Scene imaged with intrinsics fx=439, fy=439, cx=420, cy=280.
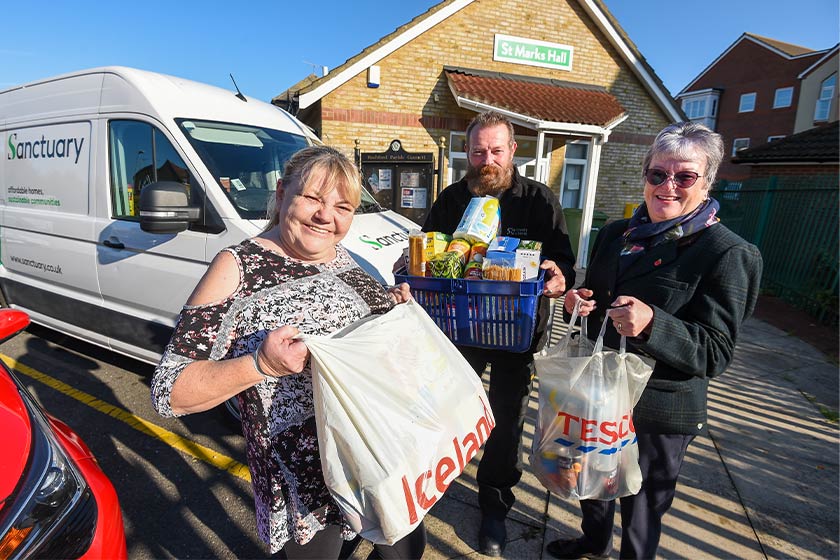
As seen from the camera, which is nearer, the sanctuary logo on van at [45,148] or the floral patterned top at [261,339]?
the floral patterned top at [261,339]

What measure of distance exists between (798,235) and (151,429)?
397 inches

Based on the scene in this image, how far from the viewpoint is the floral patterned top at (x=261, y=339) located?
51.5 inches

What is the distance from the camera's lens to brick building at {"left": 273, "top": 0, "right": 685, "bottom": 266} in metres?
9.02

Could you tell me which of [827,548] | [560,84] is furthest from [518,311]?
[560,84]

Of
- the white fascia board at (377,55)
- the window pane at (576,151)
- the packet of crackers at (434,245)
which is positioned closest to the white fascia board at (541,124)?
the white fascia board at (377,55)

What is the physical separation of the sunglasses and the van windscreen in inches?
91.4

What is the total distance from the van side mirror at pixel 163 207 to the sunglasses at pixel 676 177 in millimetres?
2700

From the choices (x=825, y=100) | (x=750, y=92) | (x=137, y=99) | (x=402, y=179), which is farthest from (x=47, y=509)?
(x=750, y=92)

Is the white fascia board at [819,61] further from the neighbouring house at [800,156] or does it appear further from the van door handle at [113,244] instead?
the van door handle at [113,244]

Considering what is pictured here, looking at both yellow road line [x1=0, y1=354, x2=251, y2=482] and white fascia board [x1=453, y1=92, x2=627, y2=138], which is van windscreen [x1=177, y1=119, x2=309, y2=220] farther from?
white fascia board [x1=453, y1=92, x2=627, y2=138]

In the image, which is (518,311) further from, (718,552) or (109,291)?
(109,291)

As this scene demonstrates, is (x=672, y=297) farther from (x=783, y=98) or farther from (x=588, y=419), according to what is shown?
(x=783, y=98)

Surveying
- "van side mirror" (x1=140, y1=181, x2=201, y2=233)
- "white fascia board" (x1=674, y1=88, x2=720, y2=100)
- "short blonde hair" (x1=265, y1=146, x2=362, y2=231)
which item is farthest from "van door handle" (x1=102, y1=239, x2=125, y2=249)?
"white fascia board" (x1=674, y1=88, x2=720, y2=100)

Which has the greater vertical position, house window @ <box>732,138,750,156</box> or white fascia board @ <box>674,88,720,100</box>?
white fascia board @ <box>674,88,720,100</box>
